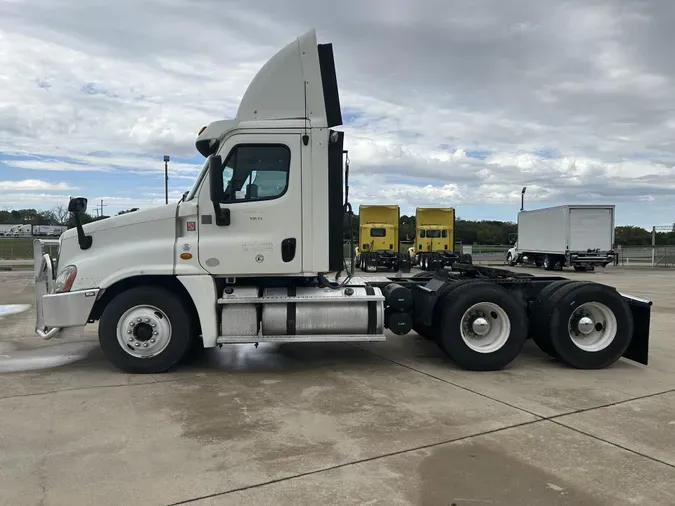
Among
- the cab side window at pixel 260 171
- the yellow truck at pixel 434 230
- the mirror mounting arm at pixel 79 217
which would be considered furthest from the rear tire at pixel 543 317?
the yellow truck at pixel 434 230

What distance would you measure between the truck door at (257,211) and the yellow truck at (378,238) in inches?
826

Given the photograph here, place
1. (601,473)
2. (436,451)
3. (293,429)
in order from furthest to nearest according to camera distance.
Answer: (293,429) < (436,451) < (601,473)

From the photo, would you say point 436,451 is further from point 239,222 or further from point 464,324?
point 239,222

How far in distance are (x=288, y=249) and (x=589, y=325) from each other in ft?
13.1

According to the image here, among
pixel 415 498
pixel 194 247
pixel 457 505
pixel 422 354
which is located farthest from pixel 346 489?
pixel 422 354

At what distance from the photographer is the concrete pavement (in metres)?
3.66

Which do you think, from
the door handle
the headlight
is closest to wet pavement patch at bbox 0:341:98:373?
the headlight

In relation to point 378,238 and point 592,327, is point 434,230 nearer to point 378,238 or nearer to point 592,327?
point 378,238

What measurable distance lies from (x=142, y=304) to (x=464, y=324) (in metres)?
3.99

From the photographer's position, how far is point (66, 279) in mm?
6531

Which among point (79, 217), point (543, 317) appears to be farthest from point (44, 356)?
point (543, 317)

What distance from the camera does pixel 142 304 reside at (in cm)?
647

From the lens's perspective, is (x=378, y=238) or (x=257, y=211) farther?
(x=378, y=238)

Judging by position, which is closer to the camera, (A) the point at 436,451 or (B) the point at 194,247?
(A) the point at 436,451
